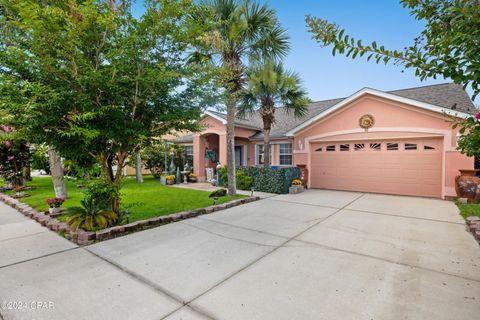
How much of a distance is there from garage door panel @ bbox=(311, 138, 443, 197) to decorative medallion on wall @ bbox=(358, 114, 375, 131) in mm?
757

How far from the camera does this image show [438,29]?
2096 mm

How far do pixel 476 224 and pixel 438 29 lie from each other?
17.8 ft

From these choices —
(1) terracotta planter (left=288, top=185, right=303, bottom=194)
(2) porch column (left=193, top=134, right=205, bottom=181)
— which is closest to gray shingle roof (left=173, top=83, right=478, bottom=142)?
(2) porch column (left=193, top=134, right=205, bottom=181)

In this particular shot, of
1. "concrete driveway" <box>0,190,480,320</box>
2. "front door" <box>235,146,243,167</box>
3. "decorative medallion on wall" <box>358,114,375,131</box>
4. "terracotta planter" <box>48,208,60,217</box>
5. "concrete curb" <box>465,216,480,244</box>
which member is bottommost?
"concrete driveway" <box>0,190,480,320</box>

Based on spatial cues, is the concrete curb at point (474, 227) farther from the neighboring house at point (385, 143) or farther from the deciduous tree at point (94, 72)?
the deciduous tree at point (94, 72)

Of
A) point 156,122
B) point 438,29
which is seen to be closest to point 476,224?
point 438,29

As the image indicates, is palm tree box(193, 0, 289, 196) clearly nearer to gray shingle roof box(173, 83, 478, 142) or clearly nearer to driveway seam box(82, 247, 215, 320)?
gray shingle roof box(173, 83, 478, 142)

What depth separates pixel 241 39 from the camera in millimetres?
8461

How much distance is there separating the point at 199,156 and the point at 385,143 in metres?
10.4

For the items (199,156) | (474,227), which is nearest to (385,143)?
(474,227)

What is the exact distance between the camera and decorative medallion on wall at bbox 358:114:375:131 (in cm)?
1022

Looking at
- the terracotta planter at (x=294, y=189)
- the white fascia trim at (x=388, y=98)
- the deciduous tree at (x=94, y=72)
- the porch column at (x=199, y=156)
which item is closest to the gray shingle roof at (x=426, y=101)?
the white fascia trim at (x=388, y=98)

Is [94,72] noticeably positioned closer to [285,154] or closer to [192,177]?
[192,177]

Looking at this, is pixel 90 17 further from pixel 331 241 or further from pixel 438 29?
pixel 331 241
